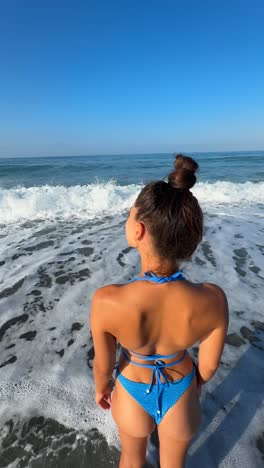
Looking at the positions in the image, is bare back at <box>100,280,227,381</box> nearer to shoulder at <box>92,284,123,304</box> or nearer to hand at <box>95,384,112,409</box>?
shoulder at <box>92,284,123,304</box>

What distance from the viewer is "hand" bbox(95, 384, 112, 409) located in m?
1.50

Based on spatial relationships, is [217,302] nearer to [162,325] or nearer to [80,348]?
[162,325]

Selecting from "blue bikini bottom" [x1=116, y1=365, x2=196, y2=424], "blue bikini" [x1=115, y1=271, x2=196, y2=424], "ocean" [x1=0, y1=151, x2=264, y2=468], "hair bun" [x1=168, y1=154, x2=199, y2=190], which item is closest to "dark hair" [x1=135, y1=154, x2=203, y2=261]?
"hair bun" [x1=168, y1=154, x2=199, y2=190]

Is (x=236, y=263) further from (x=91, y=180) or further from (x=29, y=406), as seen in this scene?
(x=91, y=180)

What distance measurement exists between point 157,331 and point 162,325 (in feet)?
0.13

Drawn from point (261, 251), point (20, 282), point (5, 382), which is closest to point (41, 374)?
point (5, 382)

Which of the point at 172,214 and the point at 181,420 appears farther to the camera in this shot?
the point at 181,420

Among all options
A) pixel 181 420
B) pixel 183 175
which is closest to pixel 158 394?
pixel 181 420

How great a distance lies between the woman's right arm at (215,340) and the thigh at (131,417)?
1.03 ft

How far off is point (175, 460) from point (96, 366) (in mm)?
609

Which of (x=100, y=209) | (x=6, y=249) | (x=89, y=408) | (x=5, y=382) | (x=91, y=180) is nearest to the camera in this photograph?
(x=89, y=408)

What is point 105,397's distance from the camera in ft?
5.00

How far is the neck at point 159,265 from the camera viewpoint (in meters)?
1.21

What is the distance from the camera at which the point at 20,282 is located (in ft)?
13.8
